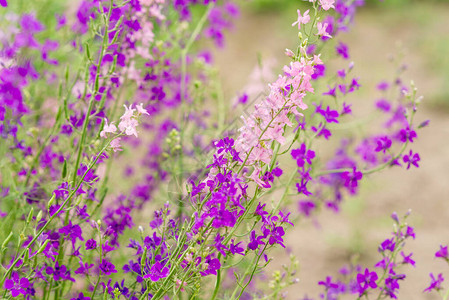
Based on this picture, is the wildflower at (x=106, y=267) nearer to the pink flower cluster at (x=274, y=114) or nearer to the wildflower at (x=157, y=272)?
the wildflower at (x=157, y=272)

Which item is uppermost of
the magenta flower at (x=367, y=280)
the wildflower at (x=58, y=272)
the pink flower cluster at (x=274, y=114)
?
the pink flower cluster at (x=274, y=114)

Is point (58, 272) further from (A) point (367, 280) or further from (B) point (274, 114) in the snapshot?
(A) point (367, 280)

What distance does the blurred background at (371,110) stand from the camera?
3.53 m

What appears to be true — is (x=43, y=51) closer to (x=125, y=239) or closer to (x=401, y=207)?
(x=125, y=239)

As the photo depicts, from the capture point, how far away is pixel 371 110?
5.45 m

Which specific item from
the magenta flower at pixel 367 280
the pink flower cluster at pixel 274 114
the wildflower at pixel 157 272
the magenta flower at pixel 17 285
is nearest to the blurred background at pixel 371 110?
the magenta flower at pixel 367 280

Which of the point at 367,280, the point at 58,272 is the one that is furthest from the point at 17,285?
the point at 367,280

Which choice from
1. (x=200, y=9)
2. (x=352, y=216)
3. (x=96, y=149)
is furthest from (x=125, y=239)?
(x=200, y=9)

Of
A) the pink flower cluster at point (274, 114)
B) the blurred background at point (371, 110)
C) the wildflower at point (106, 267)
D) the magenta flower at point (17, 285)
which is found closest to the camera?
the pink flower cluster at point (274, 114)

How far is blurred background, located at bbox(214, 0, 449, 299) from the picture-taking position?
3531mm

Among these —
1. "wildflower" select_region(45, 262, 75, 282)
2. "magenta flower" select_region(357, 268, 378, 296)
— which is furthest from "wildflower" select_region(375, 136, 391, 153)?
"wildflower" select_region(45, 262, 75, 282)

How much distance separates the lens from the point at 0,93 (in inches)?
70.2

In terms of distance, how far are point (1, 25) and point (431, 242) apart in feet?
8.86

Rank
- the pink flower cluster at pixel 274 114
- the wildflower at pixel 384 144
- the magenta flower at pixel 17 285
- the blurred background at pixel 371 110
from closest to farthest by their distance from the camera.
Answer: the pink flower cluster at pixel 274 114 → the magenta flower at pixel 17 285 → the wildflower at pixel 384 144 → the blurred background at pixel 371 110
